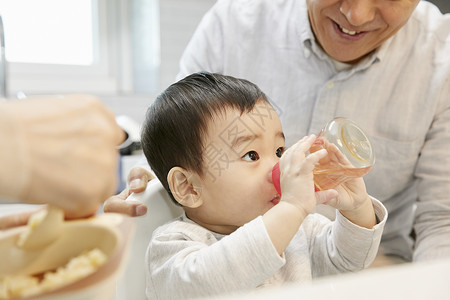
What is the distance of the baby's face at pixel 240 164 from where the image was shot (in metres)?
0.82

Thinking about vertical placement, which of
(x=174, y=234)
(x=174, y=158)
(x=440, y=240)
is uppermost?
(x=174, y=158)

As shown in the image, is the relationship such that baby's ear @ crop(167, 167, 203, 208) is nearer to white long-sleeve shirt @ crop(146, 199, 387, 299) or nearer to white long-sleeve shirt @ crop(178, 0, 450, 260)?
white long-sleeve shirt @ crop(146, 199, 387, 299)

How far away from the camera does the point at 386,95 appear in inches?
47.8

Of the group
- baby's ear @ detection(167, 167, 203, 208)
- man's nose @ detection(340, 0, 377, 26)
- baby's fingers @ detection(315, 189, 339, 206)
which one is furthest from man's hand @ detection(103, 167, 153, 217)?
man's nose @ detection(340, 0, 377, 26)

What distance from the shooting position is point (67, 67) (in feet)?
7.68

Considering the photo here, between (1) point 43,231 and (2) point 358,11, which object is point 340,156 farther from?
(1) point 43,231

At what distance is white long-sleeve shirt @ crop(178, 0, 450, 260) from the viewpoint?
1.17 metres

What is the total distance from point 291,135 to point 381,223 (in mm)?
353

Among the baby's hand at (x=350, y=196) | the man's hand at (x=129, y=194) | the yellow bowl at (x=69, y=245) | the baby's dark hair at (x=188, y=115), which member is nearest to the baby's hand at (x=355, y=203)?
the baby's hand at (x=350, y=196)

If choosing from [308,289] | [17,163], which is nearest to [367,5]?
[308,289]

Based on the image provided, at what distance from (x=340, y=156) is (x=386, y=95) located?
542 mm

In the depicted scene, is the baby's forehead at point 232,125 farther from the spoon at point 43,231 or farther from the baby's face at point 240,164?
the spoon at point 43,231

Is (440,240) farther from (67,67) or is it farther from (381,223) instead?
(67,67)

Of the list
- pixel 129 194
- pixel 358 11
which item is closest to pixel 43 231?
pixel 129 194
